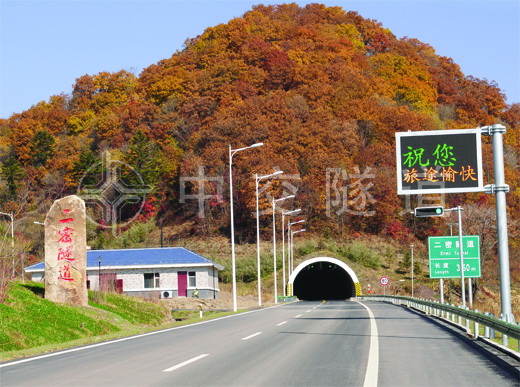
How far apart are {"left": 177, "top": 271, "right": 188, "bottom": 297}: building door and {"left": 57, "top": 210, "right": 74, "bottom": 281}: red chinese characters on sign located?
37044 mm

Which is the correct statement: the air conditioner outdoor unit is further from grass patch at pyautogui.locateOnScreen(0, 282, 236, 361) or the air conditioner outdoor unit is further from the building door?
grass patch at pyautogui.locateOnScreen(0, 282, 236, 361)

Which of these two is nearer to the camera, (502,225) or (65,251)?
(502,225)

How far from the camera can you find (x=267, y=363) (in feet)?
39.4

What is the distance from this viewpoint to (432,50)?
408 feet

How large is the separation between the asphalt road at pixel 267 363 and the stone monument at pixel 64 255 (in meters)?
6.82

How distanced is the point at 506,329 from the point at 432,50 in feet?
386

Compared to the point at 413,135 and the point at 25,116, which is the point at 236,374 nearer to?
the point at 413,135

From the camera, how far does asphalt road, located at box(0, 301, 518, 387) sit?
9945 millimetres

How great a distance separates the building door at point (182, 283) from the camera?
199 ft

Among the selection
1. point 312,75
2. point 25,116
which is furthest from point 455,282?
point 25,116

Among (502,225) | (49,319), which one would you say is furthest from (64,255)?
(502,225)

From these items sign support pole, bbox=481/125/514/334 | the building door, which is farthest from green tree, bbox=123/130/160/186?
sign support pole, bbox=481/125/514/334

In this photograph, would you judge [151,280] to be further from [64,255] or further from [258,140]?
[64,255]

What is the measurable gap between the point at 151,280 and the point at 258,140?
26.0m
